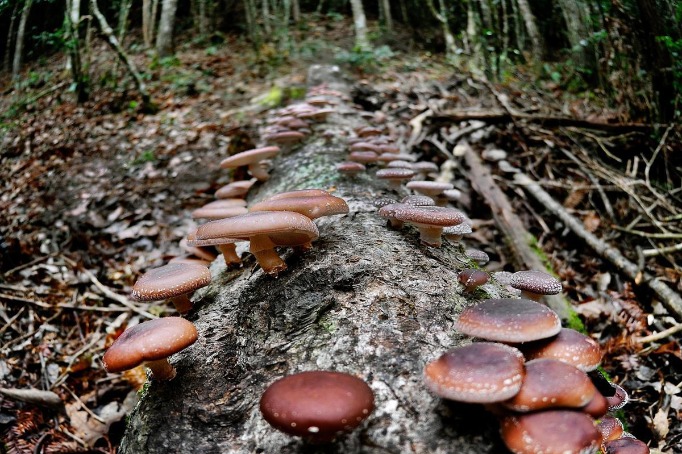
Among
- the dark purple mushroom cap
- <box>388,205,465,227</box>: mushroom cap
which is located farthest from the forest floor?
<box>388,205,465,227</box>: mushroom cap

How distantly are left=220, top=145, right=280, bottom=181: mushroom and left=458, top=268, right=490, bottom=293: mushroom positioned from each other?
2.86 metres

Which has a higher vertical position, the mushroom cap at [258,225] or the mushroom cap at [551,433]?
the mushroom cap at [258,225]

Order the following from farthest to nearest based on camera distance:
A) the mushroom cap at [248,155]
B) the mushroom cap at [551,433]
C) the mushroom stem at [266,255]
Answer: the mushroom cap at [248,155] → the mushroom stem at [266,255] → the mushroom cap at [551,433]

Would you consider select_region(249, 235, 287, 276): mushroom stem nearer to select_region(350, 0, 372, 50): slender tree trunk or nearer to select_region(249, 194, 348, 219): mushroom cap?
select_region(249, 194, 348, 219): mushroom cap

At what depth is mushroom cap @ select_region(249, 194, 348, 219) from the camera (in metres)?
2.88

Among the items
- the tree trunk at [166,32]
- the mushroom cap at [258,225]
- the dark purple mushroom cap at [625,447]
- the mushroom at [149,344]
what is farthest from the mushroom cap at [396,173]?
the tree trunk at [166,32]

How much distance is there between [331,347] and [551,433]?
1152 millimetres

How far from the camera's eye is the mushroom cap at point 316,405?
63.2 inches

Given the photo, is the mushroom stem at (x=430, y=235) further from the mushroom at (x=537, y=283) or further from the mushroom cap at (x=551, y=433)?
the mushroom cap at (x=551, y=433)

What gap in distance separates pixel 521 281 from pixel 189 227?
4.88 metres

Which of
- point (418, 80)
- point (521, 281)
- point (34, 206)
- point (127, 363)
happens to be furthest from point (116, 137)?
point (521, 281)

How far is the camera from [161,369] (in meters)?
2.44

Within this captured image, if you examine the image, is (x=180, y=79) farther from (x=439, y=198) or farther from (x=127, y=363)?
(x=127, y=363)

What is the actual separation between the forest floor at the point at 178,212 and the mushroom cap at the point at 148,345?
1.83m
